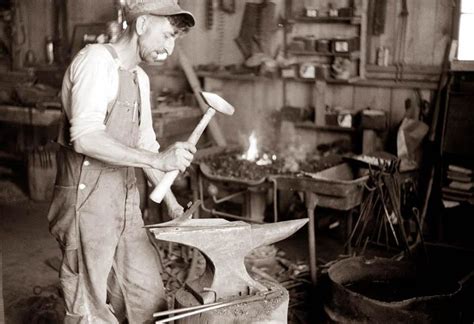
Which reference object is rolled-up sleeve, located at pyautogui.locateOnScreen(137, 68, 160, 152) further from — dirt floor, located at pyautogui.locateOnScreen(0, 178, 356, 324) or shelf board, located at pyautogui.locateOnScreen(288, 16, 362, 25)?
shelf board, located at pyautogui.locateOnScreen(288, 16, 362, 25)

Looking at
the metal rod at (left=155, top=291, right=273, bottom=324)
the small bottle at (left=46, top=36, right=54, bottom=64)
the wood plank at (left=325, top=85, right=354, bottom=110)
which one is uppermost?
the small bottle at (left=46, top=36, right=54, bottom=64)

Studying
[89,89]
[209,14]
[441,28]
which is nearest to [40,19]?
[209,14]

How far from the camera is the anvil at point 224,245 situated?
10.8ft

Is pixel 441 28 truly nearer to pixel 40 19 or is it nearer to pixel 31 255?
pixel 31 255

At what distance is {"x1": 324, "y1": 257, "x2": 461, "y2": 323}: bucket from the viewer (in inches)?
166

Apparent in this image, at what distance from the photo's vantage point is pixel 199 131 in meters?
3.43

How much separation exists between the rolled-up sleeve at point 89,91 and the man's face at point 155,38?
0.24 meters

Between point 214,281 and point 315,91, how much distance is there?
4532mm

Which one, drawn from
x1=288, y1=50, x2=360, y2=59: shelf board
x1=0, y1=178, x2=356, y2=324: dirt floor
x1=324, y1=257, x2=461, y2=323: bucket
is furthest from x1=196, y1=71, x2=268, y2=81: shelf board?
x1=324, y1=257, x2=461, y2=323: bucket

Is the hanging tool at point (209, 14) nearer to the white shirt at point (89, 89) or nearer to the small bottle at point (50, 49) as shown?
the small bottle at point (50, 49)

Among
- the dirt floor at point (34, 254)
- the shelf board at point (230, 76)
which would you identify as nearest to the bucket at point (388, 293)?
the dirt floor at point (34, 254)

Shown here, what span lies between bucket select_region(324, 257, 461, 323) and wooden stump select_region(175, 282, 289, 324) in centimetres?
111

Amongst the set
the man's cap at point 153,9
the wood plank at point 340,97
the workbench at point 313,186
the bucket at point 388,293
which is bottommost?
the bucket at point 388,293

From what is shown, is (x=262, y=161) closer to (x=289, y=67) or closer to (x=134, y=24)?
(x=289, y=67)
